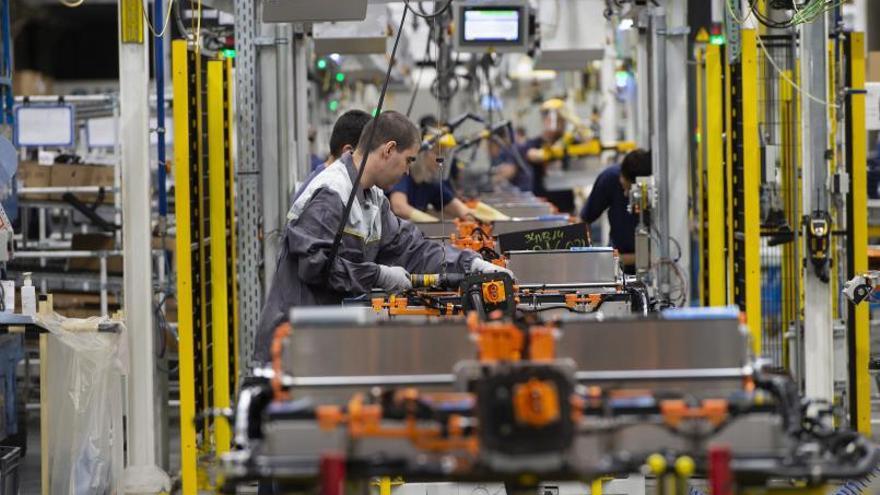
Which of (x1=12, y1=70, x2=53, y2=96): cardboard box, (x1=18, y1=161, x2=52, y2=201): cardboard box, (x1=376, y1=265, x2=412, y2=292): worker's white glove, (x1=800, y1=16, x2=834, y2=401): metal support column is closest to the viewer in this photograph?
(x1=376, y1=265, x2=412, y2=292): worker's white glove

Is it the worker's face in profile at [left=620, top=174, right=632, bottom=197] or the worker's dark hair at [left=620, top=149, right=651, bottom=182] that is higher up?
the worker's dark hair at [left=620, top=149, right=651, bottom=182]

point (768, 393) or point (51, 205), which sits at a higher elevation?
point (51, 205)

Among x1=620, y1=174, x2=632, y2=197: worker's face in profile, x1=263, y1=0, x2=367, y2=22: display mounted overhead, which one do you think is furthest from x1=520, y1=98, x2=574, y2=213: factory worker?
x1=263, y1=0, x2=367, y2=22: display mounted overhead

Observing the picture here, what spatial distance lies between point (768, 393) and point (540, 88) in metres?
19.7

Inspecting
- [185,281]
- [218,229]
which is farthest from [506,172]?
[185,281]

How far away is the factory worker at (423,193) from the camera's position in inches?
365

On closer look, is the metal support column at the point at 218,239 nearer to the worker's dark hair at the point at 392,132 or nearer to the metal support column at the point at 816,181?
the worker's dark hair at the point at 392,132

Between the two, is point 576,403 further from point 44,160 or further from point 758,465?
point 44,160

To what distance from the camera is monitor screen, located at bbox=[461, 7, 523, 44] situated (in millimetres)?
11031

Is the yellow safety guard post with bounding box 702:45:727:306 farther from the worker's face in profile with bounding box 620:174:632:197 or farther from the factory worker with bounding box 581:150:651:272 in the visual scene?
the factory worker with bounding box 581:150:651:272

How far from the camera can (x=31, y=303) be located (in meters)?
6.36

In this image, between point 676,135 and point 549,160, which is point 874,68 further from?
point 549,160

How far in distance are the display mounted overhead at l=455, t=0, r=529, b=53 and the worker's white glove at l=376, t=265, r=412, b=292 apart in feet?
19.3

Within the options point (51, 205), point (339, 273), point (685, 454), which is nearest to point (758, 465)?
point (685, 454)
